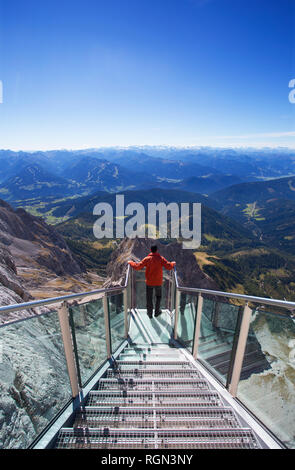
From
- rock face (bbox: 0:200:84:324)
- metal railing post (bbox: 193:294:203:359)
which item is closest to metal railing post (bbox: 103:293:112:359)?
metal railing post (bbox: 193:294:203:359)

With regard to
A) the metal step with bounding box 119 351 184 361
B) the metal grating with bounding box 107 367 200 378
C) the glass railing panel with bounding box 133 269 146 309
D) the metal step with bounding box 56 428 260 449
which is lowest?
the glass railing panel with bounding box 133 269 146 309

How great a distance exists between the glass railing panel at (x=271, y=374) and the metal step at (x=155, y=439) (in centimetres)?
37

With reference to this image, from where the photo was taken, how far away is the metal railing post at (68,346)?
326cm

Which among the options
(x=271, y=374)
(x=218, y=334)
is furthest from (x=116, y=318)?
(x=271, y=374)

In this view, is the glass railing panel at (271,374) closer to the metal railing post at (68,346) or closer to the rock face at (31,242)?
the metal railing post at (68,346)

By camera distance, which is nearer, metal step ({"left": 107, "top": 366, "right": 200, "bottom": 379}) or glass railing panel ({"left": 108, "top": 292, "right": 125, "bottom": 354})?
metal step ({"left": 107, "top": 366, "right": 200, "bottom": 379})

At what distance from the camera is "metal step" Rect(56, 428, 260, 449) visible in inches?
98.0

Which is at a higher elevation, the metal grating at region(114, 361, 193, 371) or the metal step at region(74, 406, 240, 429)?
the metal step at region(74, 406, 240, 429)

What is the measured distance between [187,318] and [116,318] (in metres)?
1.72

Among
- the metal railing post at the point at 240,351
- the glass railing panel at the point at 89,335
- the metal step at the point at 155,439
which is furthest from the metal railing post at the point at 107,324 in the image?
the metal railing post at the point at 240,351

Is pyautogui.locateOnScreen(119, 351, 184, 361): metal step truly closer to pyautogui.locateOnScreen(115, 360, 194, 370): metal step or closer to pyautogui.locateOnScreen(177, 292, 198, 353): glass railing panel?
pyautogui.locateOnScreen(115, 360, 194, 370): metal step
